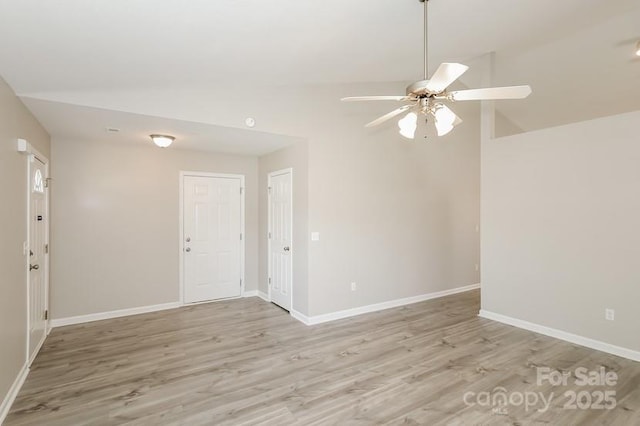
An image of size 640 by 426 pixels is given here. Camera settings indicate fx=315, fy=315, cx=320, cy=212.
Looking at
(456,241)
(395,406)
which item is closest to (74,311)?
(395,406)

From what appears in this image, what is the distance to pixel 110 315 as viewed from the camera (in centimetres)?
439

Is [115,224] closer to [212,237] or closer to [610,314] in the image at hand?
[212,237]

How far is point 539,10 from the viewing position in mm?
2871

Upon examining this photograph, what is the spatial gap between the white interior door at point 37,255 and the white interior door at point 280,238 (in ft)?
9.27

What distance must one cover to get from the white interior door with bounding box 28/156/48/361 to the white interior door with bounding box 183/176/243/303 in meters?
1.68

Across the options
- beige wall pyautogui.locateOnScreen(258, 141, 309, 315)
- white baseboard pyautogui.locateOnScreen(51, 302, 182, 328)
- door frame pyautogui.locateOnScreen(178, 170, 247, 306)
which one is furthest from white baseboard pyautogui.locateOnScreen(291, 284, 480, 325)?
white baseboard pyautogui.locateOnScreen(51, 302, 182, 328)

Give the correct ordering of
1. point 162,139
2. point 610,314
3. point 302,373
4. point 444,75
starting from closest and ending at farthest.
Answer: point 444,75 < point 302,373 < point 610,314 < point 162,139

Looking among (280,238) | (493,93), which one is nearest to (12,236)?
(280,238)

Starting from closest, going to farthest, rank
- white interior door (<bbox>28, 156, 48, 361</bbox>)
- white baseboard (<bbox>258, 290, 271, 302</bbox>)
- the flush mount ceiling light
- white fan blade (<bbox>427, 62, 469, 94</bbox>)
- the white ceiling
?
white fan blade (<bbox>427, 62, 469, 94</bbox>), the white ceiling, white interior door (<bbox>28, 156, 48, 361</bbox>), the flush mount ceiling light, white baseboard (<bbox>258, 290, 271, 302</bbox>)

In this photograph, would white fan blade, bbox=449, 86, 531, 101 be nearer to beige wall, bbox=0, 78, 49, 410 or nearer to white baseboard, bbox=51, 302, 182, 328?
beige wall, bbox=0, 78, 49, 410

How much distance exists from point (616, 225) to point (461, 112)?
3330mm

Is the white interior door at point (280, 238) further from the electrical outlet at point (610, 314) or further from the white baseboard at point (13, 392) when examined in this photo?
the electrical outlet at point (610, 314)

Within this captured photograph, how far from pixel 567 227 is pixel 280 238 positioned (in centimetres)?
370

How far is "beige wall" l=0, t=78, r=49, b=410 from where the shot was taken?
2326 mm
